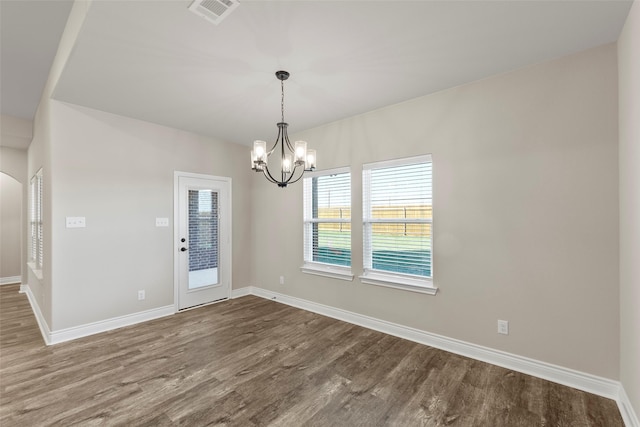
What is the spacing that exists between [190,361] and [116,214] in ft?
7.16

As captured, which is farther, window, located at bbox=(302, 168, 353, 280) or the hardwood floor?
window, located at bbox=(302, 168, 353, 280)

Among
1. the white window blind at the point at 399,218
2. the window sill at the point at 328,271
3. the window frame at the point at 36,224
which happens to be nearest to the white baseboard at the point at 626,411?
the white window blind at the point at 399,218

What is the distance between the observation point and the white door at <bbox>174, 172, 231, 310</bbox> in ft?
14.3

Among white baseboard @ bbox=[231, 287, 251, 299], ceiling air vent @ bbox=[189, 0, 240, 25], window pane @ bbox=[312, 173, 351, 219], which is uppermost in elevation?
ceiling air vent @ bbox=[189, 0, 240, 25]

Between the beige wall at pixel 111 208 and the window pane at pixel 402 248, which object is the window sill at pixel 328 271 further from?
the beige wall at pixel 111 208

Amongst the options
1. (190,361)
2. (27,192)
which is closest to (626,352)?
(190,361)

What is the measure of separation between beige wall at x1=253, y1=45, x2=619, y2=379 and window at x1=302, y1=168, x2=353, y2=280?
0.68 meters

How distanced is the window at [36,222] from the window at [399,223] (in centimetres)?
470

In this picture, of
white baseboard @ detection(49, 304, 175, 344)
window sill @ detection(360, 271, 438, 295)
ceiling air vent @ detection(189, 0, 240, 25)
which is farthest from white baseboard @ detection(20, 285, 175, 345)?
ceiling air vent @ detection(189, 0, 240, 25)

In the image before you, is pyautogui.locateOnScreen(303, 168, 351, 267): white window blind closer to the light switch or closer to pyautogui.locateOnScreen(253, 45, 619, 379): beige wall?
pyautogui.locateOnScreen(253, 45, 619, 379): beige wall

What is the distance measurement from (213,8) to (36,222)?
4.96m

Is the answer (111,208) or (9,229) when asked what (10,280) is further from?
(111,208)

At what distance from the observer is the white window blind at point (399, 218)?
3.28 meters

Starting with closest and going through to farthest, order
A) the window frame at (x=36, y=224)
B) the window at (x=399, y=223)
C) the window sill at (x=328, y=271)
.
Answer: the window at (x=399, y=223)
the window sill at (x=328, y=271)
the window frame at (x=36, y=224)
